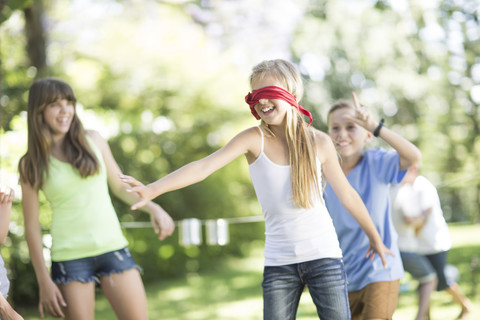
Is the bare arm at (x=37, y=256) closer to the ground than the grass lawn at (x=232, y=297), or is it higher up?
higher up

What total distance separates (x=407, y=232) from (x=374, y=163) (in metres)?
2.34

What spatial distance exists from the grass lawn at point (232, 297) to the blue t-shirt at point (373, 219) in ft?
10.1

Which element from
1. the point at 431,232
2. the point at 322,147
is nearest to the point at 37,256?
the point at 322,147

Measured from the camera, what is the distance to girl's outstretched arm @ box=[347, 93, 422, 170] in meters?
3.58

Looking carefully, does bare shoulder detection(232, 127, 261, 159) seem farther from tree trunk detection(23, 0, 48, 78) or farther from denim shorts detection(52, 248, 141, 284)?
tree trunk detection(23, 0, 48, 78)

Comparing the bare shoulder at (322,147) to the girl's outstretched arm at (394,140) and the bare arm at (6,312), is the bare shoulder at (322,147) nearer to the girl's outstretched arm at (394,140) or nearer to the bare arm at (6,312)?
the girl's outstretched arm at (394,140)

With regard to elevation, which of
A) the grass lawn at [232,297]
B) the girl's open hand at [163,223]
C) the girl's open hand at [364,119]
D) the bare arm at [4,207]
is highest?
the girl's open hand at [364,119]

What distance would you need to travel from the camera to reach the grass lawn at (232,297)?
739 centimetres

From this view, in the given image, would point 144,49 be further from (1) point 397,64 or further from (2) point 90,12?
(1) point 397,64

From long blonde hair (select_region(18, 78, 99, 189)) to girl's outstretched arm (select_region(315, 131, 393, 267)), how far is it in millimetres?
1381

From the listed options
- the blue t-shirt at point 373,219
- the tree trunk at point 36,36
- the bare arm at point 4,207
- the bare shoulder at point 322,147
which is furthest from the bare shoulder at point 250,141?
the tree trunk at point 36,36

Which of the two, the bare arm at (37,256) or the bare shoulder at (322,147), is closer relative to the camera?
the bare shoulder at (322,147)

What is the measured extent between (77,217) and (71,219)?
0.04m

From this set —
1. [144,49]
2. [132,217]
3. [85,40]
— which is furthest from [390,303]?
[85,40]
